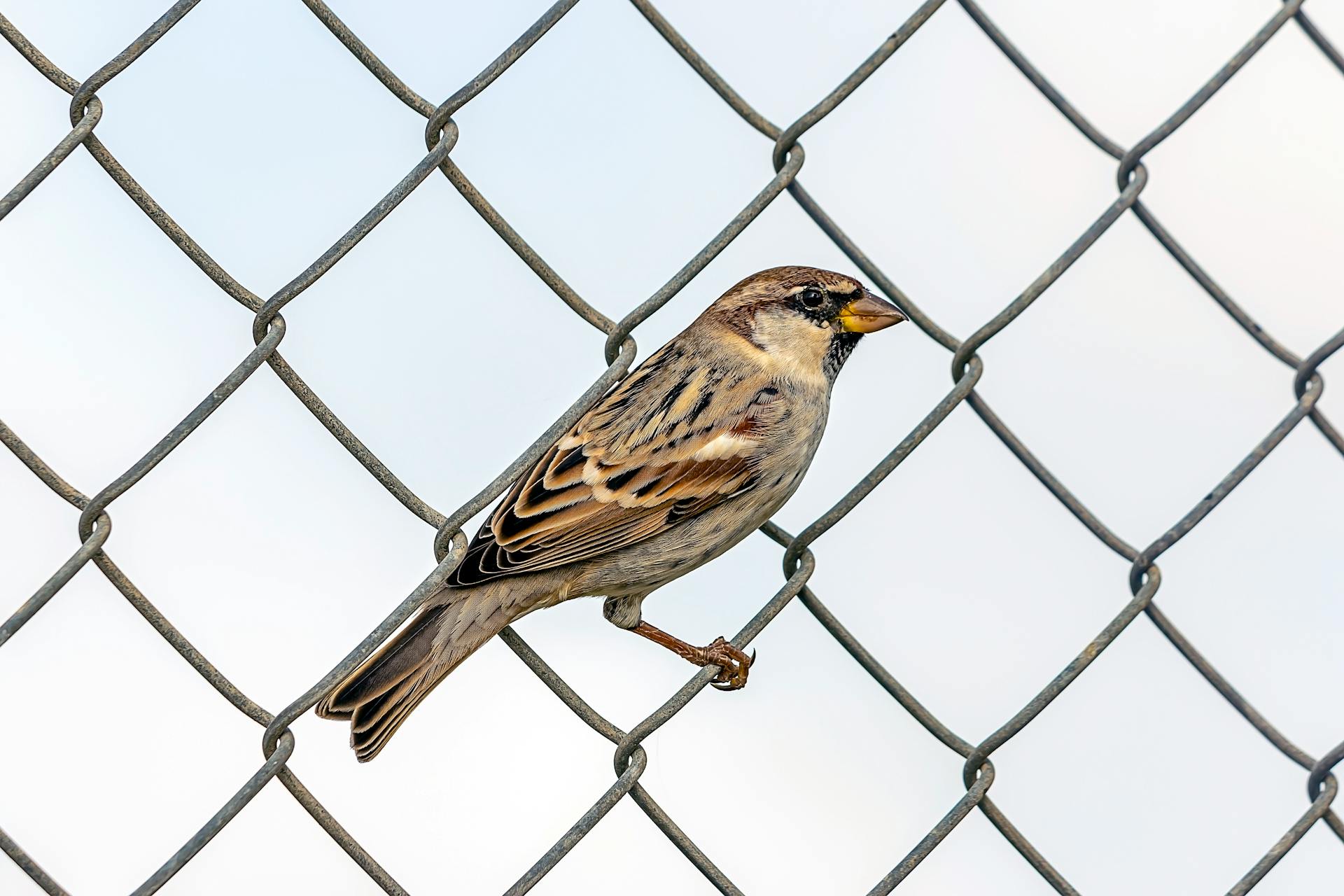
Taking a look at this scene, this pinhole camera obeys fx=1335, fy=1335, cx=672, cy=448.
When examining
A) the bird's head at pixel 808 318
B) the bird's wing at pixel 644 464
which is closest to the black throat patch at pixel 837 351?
the bird's head at pixel 808 318

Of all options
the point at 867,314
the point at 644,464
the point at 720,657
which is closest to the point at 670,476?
the point at 644,464

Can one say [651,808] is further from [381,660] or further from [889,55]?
[889,55]

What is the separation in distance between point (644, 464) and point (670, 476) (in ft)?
0.17

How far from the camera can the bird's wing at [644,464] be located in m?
2.39

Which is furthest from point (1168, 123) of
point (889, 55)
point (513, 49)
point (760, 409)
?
point (513, 49)

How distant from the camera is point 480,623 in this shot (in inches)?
87.0

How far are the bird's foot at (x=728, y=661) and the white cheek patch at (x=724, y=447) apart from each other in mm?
368

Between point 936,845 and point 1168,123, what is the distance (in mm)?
1157

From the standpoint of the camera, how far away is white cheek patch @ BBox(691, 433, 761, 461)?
8.14ft

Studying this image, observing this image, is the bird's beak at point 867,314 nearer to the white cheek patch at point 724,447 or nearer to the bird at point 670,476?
the bird at point 670,476

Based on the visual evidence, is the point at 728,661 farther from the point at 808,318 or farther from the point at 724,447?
the point at 808,318

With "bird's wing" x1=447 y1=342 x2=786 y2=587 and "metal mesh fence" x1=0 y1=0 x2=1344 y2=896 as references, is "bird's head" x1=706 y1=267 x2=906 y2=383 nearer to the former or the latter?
"bird's wing" x1=447 y1=342 x2=786 y2=587

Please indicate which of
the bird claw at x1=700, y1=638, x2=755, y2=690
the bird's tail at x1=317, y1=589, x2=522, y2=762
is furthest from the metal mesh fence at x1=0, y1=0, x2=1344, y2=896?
the bird claw at x1=700, y1=638, x2=755, y2=690

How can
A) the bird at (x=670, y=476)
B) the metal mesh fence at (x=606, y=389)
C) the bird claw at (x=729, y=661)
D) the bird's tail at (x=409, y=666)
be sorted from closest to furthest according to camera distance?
the metal mesh fence at (x=606, y=389) → the bird's tail at (x=409, y=666) → the bird at (x=670, y=476) → the bird claw at (x=729, y=661)
